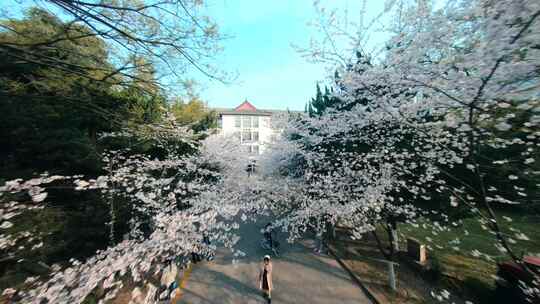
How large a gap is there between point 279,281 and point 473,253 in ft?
17.3

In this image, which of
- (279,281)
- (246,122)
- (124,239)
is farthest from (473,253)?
(246,122)

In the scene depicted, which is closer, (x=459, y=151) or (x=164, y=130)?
(x=164, y=130)

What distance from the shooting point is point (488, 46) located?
233 cm

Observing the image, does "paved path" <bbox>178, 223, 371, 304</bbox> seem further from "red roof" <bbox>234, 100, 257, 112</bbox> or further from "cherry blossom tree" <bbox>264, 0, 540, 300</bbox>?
"red roof" <bbox>234, 100, 257, 112</bbox>

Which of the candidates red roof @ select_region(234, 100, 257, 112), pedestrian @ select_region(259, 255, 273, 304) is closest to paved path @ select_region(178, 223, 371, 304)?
pedestrian @ select_region(259, 255, 273, 304)

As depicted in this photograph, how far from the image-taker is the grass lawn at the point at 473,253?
589 cm

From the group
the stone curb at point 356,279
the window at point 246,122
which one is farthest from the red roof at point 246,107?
the stone curb at point 356,279

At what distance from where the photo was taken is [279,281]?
684cm

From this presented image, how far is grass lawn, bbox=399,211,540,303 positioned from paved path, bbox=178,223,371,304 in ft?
10.3

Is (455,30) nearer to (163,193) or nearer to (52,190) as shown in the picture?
(163,193)

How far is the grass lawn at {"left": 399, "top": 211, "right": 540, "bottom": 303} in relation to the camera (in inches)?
232

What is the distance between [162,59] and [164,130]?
1.65 meters

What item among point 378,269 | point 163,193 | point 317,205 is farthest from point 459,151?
point 163,193

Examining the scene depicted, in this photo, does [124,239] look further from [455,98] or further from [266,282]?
[455,98]
